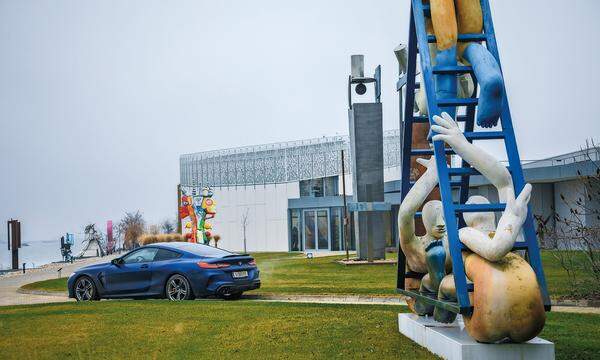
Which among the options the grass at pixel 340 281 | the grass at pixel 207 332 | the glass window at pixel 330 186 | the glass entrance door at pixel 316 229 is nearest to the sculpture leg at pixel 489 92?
the grass at pixel 207 332

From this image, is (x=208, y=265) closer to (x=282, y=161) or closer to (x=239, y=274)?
(x=239, y=274)

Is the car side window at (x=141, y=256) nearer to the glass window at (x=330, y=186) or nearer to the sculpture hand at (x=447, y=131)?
the sculpture hand at (x=447, y=131)

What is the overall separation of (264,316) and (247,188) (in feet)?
168

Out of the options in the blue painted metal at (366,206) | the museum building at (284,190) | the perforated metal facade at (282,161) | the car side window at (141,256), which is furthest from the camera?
the perforated metal facade at (282,161)

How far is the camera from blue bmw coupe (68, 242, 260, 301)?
1379 cm

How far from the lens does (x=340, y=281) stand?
18594mm

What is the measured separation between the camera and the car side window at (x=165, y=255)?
14.3 m

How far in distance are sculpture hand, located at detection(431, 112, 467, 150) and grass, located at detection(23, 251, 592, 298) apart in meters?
8.16

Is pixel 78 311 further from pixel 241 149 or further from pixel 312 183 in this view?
pixel 241 149

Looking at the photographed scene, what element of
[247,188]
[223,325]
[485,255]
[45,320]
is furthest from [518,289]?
[247,188]

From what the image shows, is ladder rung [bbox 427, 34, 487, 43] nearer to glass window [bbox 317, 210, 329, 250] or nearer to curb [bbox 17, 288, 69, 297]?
curb [bbox 17, 288, 69, 297]

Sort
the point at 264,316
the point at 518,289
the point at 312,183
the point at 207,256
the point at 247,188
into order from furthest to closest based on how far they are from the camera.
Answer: the point at 247,188
the point at 312,183
the point at 207,256
the point at 264,316
the point at 518,289

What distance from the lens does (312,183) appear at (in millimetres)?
57312

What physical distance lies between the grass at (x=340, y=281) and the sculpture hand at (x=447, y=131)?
816cm
